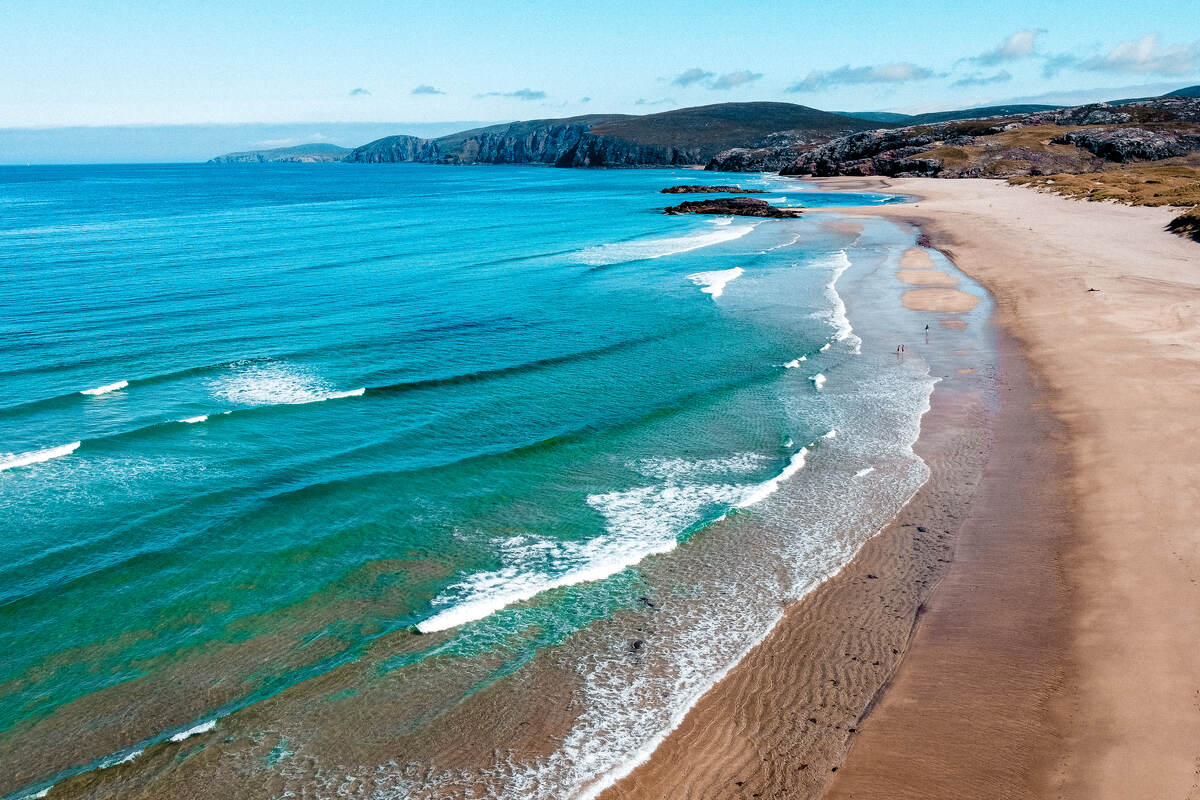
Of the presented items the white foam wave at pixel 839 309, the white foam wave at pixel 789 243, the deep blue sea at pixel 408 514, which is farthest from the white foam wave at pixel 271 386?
the white foam wave at pixel 789 243

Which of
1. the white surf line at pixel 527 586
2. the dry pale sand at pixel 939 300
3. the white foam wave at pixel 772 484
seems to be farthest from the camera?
the dry pale sand at pixel 939 300

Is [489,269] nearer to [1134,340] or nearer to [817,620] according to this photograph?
[1134,340]

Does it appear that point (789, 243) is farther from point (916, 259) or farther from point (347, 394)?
point (347, 394)

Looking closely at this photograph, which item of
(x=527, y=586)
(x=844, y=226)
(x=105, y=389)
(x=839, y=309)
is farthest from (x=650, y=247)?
(x=527, y=586)

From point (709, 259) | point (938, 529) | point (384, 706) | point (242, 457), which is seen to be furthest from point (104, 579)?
point (709, 259)

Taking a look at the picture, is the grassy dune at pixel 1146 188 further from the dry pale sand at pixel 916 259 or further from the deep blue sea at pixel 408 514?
the deep blue sea at pixel 408 514

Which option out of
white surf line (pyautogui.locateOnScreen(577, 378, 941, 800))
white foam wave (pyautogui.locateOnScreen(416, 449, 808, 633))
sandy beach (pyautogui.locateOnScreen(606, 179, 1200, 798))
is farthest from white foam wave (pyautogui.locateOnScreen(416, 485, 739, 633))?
sandy beach (pyautogui.locateOnScreen(606, 179, 1200, 798))

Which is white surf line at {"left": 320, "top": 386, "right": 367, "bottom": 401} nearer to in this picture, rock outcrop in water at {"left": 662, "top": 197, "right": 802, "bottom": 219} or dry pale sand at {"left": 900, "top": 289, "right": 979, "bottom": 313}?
dry pale sand at {"left": 900, "top": 289, "right": 979, "bottom": 313}
